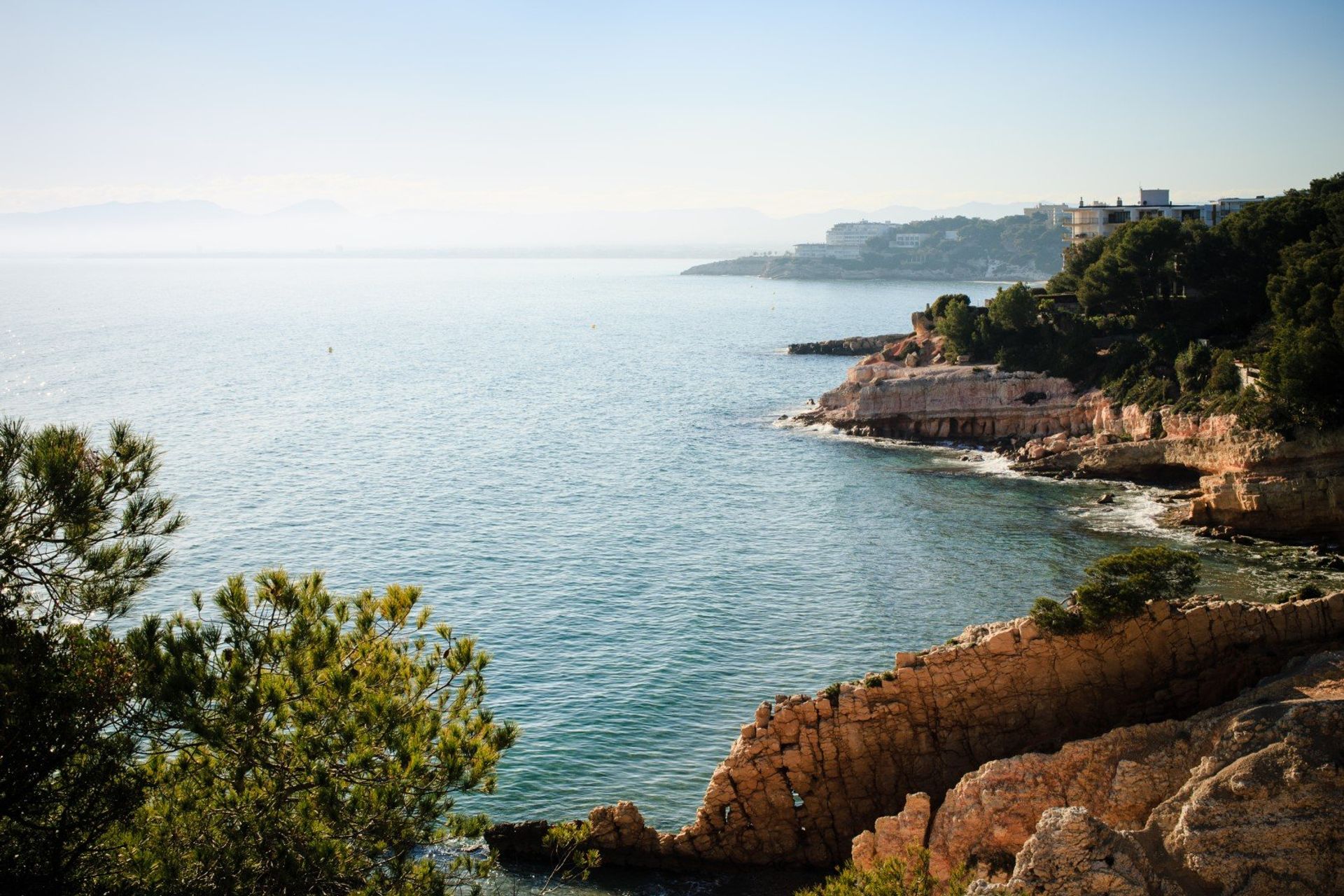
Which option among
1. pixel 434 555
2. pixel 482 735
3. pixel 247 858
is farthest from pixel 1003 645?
pixel 434 555

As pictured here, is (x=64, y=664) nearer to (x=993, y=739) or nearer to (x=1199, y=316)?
(x=993, y=739)

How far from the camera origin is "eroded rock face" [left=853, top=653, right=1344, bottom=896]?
57.2ft

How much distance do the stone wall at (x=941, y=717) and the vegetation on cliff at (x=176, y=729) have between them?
9.41 m

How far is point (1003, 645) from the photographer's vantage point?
2666 cm

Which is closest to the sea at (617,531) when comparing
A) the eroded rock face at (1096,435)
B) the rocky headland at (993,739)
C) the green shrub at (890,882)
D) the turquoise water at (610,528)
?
the turquoise water at (610,528)

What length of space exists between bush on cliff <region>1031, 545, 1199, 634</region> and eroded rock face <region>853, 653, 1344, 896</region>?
3.92m

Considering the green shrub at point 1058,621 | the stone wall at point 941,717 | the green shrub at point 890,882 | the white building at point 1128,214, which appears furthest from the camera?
the white building at point 1128,214

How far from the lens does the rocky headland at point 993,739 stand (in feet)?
70.3

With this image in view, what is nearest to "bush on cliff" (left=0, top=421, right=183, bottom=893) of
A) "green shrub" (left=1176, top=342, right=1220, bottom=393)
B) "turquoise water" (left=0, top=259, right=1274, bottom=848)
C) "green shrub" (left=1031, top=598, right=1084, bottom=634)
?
"turquoise water" (left=0, top=259, right=1274, bottom=848)

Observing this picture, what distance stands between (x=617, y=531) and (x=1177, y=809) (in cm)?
3611

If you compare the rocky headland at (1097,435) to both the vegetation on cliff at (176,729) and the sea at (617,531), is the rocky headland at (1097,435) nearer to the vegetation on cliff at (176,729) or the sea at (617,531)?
the sea at (617,531)

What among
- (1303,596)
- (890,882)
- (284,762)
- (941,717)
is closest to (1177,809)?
(890,882)

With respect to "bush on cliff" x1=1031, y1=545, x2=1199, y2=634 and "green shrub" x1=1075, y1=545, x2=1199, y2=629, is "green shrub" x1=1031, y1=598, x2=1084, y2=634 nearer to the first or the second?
"bush on cliff" x1=1031, y1=545, x2=1199, y2=634

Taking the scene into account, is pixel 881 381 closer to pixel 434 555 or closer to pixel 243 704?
pixel 434 555
